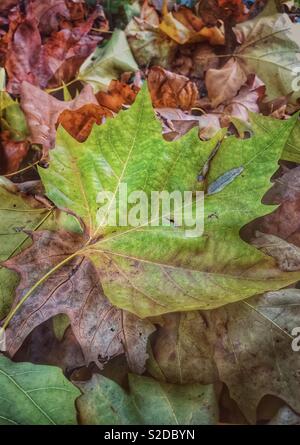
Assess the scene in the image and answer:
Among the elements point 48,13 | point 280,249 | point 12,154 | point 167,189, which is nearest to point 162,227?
point 167,189

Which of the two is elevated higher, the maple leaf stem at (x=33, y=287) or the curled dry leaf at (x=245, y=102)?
the curled dry leaf at (x=245, y=102)

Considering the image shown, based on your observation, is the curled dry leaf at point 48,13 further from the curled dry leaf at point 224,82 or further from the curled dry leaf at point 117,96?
the curled dry leaf at point 224,82

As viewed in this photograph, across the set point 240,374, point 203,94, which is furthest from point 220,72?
point 240,374

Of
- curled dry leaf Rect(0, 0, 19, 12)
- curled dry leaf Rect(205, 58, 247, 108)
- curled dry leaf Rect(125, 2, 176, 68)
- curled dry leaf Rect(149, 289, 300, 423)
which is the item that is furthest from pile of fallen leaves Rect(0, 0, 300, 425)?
curled dry leaf Rect(0, 0, 19, 12)

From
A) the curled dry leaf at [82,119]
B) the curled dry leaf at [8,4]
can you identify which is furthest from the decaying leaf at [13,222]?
the curled dry leaf at [8,4]

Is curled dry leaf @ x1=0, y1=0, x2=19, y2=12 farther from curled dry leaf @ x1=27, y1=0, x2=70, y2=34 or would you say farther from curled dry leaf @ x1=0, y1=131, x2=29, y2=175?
curled dry leaf @ x1=0, y1=131, x2=29, y2=175

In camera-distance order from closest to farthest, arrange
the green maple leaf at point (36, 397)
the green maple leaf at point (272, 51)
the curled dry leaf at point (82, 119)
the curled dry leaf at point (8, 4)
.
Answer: the green maple leaf at point (36, 397), the curled dry leaf at point (82, 119), the green maple leaf at point (272, 51), the curled dry leaf at point (8, 4)
